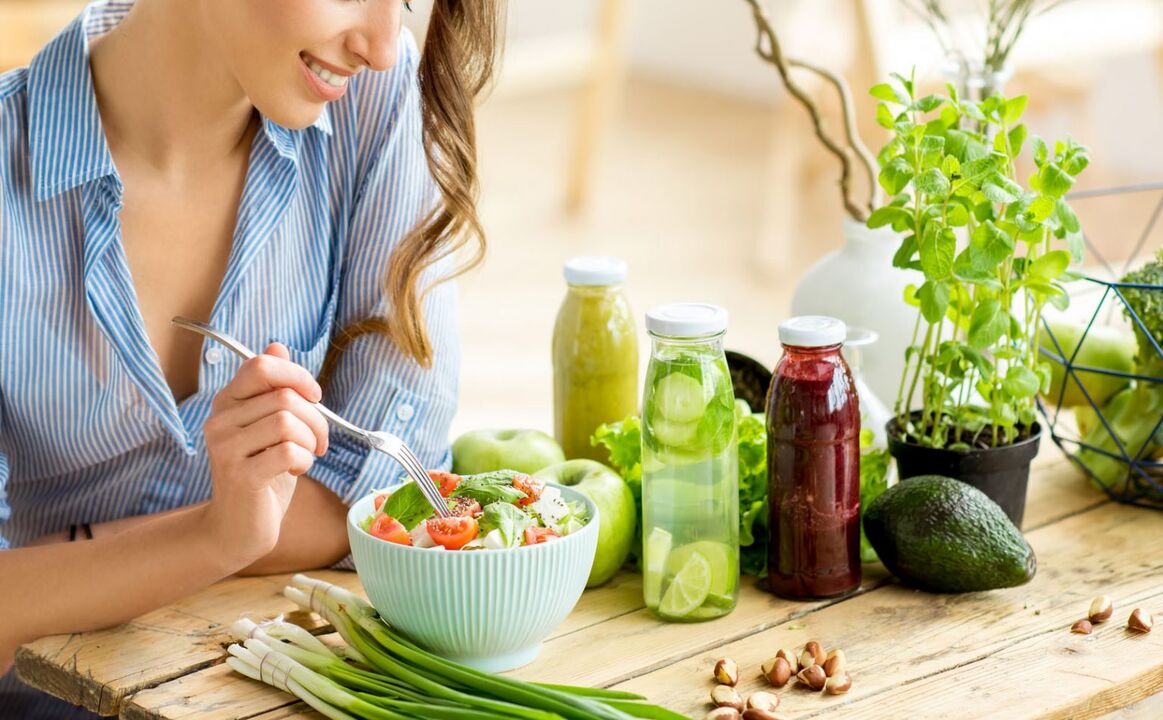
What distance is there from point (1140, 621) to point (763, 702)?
0.37 metres

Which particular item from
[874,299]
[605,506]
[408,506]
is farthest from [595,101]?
[408,506]

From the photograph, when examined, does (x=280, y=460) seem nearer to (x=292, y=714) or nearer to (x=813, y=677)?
(x=292, y=714)

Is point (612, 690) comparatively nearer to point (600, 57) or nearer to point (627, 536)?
point (627, 536)

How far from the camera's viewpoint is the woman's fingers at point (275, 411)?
119 centimetres

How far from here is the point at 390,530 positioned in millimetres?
1188

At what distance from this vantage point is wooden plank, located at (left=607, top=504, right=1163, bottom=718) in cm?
114

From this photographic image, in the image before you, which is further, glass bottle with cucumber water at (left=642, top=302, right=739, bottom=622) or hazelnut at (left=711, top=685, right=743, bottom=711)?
glass bottle with cucumber water at (left=642, top=302, right=739, bottom=622)

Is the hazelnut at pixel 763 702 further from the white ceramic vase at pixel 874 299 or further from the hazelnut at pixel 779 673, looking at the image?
the white ceramic vase at pixel 874 299

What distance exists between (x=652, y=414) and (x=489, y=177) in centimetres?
456

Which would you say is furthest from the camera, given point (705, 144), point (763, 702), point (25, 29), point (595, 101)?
point (705, 144)

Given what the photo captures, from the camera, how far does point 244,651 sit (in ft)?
3.97

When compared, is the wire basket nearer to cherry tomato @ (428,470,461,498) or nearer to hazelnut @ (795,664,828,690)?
hazelnut @ (795,664,828,690)

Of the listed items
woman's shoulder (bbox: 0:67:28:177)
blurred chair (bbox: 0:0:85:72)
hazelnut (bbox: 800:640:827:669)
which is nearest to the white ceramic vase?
hazelnut (bbox: 800:640:827:669)

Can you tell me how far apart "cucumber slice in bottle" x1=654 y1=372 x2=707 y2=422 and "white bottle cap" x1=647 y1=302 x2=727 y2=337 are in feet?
0.14
